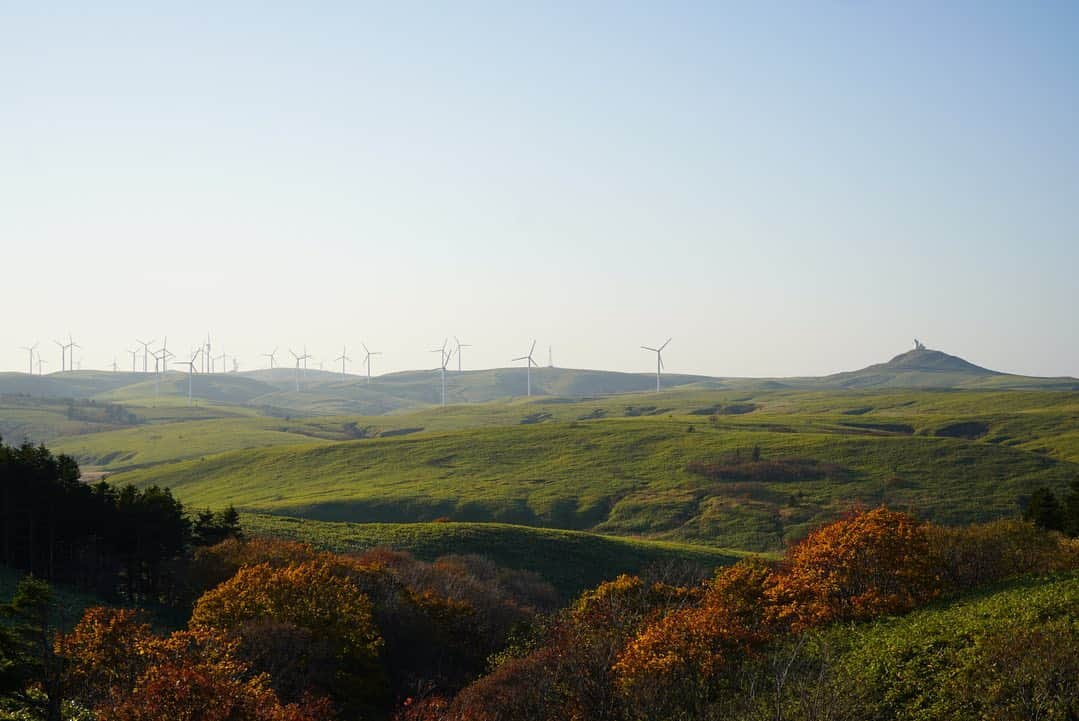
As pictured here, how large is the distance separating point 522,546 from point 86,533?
163 ft

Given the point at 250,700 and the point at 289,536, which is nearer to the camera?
the point at 250,700

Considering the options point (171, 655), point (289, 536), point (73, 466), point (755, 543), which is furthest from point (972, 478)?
point (171, 655)

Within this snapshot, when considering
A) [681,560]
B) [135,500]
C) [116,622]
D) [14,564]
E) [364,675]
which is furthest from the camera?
[681,560]

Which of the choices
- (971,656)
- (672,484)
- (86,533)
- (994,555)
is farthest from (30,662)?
(672,484)

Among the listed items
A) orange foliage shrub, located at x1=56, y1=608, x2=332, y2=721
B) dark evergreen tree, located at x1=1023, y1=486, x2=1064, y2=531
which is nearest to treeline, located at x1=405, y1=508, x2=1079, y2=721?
orange foliage shrub, located at x1=56, y1=608, x2=332, y2=721

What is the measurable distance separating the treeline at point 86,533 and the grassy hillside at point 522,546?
22.9m

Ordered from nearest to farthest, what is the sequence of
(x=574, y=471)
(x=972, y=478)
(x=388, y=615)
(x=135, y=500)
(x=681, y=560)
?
(x=388, y=615), (x=135, y=500), (x=681, y=560), (x=972, y=478), (x=574, y=471)

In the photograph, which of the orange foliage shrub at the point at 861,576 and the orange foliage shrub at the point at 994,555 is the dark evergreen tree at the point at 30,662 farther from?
the orange foliage shrub at the point at 994,555

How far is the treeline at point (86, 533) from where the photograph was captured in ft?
270

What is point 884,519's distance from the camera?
56094mm

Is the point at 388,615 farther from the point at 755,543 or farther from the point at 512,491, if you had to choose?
the point at 512,491

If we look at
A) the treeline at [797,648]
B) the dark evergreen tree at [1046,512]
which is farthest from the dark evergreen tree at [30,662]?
the dark evergreen tree at [1046,512]

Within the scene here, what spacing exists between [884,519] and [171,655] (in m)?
39.5

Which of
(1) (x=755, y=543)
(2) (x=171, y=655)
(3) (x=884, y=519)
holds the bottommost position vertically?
(1) (x=755, y=543)
